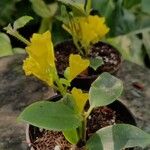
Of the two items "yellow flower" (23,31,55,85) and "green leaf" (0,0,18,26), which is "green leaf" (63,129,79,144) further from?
"green leaf" (0,0,18,26)

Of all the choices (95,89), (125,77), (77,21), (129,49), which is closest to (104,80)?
(95,89)

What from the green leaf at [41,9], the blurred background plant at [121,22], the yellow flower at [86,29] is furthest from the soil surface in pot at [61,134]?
the blurred background plant at [121,22]

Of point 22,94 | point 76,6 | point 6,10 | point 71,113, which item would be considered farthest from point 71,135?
point 6,10

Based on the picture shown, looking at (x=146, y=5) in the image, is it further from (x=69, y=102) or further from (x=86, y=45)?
(x=69, y=102)

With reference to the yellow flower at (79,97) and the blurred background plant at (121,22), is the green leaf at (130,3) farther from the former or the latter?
the yellow flower at (79,97)

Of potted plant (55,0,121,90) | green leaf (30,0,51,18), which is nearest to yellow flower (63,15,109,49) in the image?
potted plant (55,0,121,90)

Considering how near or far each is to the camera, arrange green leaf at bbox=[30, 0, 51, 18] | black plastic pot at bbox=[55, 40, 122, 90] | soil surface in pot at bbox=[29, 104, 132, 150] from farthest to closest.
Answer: green leaf at bbox=[30, 0, 51, 18] < black plastic pot at bbox=[55, 40, 122, 90] < soil surface in pot at bbox=[29, 104, 132, 150]

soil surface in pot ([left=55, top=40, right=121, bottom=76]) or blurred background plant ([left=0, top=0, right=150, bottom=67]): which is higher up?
soil surface in pot ([left=55, top=40, right=121, bottom=76])

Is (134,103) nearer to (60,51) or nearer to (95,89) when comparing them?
(60,51)
